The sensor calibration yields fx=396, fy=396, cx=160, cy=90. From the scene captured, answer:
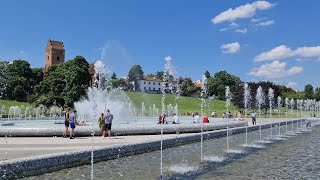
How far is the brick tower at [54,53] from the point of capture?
155 meters

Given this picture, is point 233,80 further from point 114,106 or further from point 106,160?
point 106,160

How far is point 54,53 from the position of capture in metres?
156

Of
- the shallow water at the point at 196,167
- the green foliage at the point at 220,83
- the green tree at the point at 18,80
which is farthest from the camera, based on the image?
the green foliage at the point at 220,83

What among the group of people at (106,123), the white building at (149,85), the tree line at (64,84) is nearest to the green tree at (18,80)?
the tree line at (64,84)

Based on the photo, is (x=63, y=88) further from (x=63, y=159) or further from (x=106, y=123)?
(x=63, y=159)

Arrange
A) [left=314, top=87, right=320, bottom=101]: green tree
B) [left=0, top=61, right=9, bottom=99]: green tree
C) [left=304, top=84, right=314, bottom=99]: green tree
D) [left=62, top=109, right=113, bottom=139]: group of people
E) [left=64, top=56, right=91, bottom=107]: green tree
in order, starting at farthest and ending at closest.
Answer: [left=304, top=84, right=314, bottom=99]: green tree, [left=314, top=87, right=320, bottom=101]: green tree, [left=0, top=61, right=9, bottom=99]: green tree, [left=64, top=56, right=91, bottom=107]: green tree, [left=62, top=109, right=113, bottom=139]: group of people

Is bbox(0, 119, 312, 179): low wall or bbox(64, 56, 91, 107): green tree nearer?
bbox(0, 119, 312, 179): low wall

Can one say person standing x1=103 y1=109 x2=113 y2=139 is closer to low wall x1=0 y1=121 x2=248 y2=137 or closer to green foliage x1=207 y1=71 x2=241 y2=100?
low wall x1=0 y1=121 x2=248 y2=137

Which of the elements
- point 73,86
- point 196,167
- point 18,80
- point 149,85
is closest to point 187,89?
point 149,85

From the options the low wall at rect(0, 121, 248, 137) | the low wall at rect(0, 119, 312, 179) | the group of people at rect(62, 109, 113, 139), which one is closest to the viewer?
the low wall at rect(0, 119, 312, 179)

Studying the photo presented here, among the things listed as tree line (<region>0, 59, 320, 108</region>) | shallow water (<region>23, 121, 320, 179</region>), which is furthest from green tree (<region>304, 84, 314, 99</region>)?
shallow water (<region>23, 121, 320, 179</region>)

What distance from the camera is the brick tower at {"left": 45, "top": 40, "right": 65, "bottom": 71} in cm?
15500

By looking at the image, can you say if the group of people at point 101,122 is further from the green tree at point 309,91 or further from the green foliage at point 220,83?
the green tree at point 309,91

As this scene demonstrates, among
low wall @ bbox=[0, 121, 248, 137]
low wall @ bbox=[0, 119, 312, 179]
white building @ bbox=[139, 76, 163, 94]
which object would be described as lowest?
low wall @ bbox=[0, 119, 312, 179]
